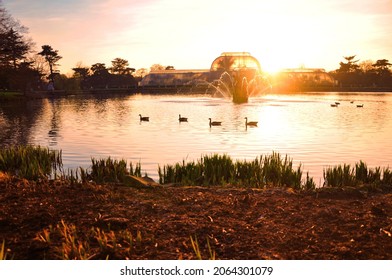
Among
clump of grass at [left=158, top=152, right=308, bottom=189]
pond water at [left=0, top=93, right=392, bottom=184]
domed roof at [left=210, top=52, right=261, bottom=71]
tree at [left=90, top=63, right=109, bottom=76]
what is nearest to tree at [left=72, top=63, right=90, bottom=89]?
tree at [left=90, top=63, right=109, bottom=76]

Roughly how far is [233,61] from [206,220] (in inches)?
5276

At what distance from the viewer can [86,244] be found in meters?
5.82

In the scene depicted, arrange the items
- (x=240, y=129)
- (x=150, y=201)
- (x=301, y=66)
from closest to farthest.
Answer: (x=150, y=201) → (x=240, y=129) → (x=301, y=66)

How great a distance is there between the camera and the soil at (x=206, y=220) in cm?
588

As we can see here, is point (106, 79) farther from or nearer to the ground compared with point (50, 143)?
farther from the ground

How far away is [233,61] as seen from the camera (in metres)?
138

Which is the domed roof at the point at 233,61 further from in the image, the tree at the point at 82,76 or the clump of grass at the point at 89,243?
the clump of grass at the point at 89,243

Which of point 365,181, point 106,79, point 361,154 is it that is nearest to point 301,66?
point 106,79

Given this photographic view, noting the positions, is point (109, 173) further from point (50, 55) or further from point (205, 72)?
point (205, 72)

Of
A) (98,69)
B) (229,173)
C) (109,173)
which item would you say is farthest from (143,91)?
(229,173)

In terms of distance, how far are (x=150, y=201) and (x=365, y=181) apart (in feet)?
23.0

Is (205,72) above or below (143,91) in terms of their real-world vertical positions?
above

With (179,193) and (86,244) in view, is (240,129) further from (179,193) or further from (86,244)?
(86,244)

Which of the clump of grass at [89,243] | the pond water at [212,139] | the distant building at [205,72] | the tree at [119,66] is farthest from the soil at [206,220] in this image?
the distant building at [205,72]
